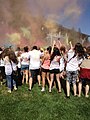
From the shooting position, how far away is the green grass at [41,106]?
9344 millimetres

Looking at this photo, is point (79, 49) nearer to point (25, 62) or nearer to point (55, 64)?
point (55, 64)

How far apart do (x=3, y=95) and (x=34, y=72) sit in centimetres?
185

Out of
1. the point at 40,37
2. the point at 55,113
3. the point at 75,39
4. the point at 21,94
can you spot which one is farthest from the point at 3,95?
the point at 75,39

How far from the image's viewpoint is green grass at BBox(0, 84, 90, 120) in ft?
30.7

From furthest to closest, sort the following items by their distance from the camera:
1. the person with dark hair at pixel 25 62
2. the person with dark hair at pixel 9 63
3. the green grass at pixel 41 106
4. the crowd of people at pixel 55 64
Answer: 1. the person with dark hair at pixel 25 62
2. the person with dark hair at pixel 9 63
3. the crowd of people at pixel 55 64
4. the green grass at pixel 41 106

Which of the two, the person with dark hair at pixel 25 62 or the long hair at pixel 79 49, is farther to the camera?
the person with dark hair at pixel 25 62

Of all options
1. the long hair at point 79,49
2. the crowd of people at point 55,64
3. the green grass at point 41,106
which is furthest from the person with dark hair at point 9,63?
the long hair at point 79,49

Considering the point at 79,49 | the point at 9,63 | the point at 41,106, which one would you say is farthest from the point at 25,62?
the point at 41,106

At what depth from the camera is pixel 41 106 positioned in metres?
10.4

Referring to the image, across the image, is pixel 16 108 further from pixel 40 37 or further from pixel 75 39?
pixel 75 39

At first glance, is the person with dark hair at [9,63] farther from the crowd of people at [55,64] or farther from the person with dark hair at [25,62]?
the person with dark hair at [25,62]

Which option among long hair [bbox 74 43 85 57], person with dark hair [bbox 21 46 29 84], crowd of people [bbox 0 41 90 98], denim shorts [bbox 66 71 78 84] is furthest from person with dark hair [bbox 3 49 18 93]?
long hair [bbox 74 43 85 57]

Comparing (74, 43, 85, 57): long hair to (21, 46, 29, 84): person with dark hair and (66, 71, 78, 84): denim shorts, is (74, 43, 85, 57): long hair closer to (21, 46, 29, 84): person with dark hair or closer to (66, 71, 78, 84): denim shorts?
(66, 71, 78, 84): denim shorts

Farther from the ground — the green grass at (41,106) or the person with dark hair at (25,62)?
the person with dark hair at (25,62)
